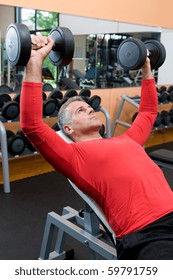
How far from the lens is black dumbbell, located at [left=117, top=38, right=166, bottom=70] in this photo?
58.2 inches

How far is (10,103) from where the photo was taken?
8.73 ft

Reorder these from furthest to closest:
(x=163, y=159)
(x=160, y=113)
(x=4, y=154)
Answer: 1. (x=160, y=113)
2. (x=4, y=154)
3. (x=163, y=159)

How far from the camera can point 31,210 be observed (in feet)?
8.04

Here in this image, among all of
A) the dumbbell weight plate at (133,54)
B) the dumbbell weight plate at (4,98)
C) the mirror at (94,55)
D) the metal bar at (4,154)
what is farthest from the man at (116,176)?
the mirror at (94,55)

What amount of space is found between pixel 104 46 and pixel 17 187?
2.16m

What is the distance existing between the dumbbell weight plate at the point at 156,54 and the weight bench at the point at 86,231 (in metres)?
0.63

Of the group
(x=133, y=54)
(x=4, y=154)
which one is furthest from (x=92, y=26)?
(x=133, y=54)

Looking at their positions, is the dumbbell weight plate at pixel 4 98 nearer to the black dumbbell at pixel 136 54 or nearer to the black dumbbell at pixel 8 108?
the black dumbbell at pixel 8 108

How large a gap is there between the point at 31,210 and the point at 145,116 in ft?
4.27

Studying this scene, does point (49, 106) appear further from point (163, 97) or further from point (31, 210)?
point (163, 97)

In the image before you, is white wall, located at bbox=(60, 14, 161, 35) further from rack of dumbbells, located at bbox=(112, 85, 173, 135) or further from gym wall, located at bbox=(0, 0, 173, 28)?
rack of dumbbells, located at bbox=(112, 85, 173, 135)

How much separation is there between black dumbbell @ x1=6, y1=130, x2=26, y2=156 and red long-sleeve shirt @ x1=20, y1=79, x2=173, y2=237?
4.91 ft

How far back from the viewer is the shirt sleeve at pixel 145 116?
1537mm

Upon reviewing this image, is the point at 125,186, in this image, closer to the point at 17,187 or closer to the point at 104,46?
the point at 17,187
